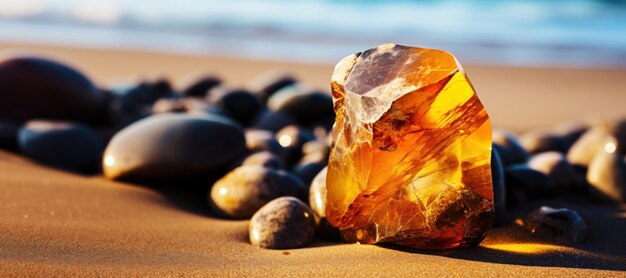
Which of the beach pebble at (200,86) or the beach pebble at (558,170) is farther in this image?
the beach pebble at (200,86)

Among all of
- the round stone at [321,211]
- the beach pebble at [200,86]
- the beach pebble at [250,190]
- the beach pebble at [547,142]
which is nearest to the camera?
the round stone at [321,211]

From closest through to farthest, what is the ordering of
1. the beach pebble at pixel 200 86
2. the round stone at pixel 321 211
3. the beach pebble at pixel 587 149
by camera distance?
the round stone at pixel 321 211 < the beach pebble at pixel 587 149 < the beach pebble at pixel 200 86

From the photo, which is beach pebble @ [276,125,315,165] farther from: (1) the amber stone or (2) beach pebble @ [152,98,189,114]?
(1) the amber stone

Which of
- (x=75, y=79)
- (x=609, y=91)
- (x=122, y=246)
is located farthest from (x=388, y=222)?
(x=609, y=91)

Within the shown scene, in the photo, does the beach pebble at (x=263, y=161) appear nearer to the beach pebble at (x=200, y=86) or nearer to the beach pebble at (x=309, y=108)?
the beach pebble at (x=309, y=108)

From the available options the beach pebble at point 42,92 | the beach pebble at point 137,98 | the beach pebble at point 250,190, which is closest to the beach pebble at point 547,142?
the beach pebble at point 250,190

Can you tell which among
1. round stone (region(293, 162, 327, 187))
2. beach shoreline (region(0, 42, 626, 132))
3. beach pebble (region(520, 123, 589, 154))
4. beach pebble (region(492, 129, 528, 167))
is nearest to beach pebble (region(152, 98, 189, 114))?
round stone (region(293, 162, 327, 187))

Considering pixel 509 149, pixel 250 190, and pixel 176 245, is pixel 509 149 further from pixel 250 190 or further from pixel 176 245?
pixel 176 245
